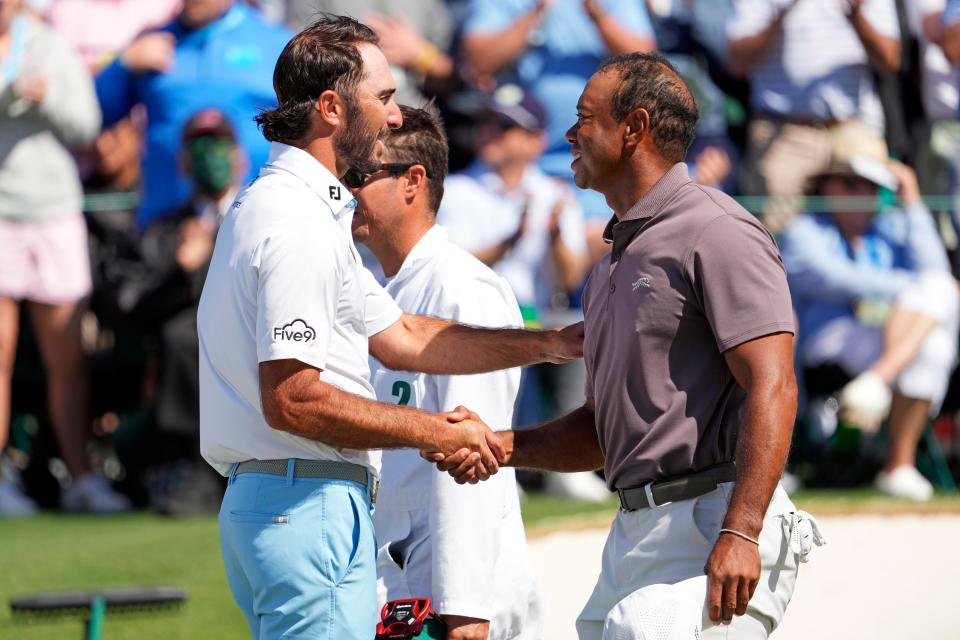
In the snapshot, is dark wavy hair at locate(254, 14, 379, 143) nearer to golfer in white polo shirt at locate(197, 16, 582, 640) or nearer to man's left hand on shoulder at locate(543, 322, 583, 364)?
golfer in white polo shirt at locate(197, 16, 582, 640)

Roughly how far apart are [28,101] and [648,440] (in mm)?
6873

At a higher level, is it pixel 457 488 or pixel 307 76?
pixel 307 76

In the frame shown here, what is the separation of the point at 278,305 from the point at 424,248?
118cm

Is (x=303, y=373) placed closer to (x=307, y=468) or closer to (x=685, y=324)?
(x=307, y=468)

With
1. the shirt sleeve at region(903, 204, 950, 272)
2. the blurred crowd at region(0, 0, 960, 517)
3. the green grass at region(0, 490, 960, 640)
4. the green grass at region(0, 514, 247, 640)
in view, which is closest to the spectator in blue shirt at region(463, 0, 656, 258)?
the blurred crowd at region(0, 0, 960, 517)

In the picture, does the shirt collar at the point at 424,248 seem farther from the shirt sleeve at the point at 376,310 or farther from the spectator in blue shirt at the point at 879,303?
the spectator in blue shirt at the point at 879,303

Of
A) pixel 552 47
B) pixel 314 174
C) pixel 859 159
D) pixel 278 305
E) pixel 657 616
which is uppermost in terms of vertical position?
pixel 552 47

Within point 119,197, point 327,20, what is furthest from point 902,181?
point 327,20

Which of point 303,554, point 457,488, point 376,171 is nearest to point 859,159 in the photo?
point 376,171

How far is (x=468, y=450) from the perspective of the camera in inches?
157

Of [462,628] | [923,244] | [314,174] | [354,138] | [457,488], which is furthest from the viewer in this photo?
[923,244]

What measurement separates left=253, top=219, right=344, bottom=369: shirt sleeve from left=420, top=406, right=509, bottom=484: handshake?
0.52 meters

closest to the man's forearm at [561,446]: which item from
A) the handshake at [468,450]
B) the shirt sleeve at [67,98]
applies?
the handshake at [468,450]

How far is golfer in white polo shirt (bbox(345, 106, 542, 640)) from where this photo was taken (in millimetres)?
4121
